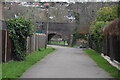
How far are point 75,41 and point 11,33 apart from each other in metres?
51.3

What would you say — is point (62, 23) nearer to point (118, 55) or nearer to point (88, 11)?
point (88, 11)

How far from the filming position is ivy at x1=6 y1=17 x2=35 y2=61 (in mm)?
18417

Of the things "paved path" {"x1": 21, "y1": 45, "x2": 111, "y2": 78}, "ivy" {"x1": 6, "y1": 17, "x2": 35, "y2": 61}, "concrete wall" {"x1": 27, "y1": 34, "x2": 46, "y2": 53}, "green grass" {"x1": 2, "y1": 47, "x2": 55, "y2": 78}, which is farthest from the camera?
"concrete wall" {"x1": 27, "y1": 34, "x2": 46, "y2": 53}

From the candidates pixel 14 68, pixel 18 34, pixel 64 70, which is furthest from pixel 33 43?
pixel 14 68

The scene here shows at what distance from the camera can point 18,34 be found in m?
18.8

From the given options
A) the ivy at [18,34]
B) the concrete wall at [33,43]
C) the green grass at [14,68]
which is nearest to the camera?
Answer: the green grass at [14,68]

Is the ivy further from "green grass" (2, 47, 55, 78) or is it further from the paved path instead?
the paved path

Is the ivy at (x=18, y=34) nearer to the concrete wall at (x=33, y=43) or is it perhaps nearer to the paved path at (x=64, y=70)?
the paved path at (x=64, y=70)

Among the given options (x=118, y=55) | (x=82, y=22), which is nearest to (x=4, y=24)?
(x=118, y=55)

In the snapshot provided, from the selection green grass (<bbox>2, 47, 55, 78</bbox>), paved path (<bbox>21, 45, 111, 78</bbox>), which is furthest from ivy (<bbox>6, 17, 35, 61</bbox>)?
paved path (<bbox>21, 45, 111, 78</bbox>)

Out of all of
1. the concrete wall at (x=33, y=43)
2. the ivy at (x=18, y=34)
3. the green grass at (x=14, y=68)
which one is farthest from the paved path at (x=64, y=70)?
the concrete wall at (x=33, y=43)

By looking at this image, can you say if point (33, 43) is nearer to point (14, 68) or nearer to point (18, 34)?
point (18, 34)

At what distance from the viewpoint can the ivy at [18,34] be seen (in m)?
18.4

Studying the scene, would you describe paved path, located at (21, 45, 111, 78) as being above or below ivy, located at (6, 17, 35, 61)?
below
